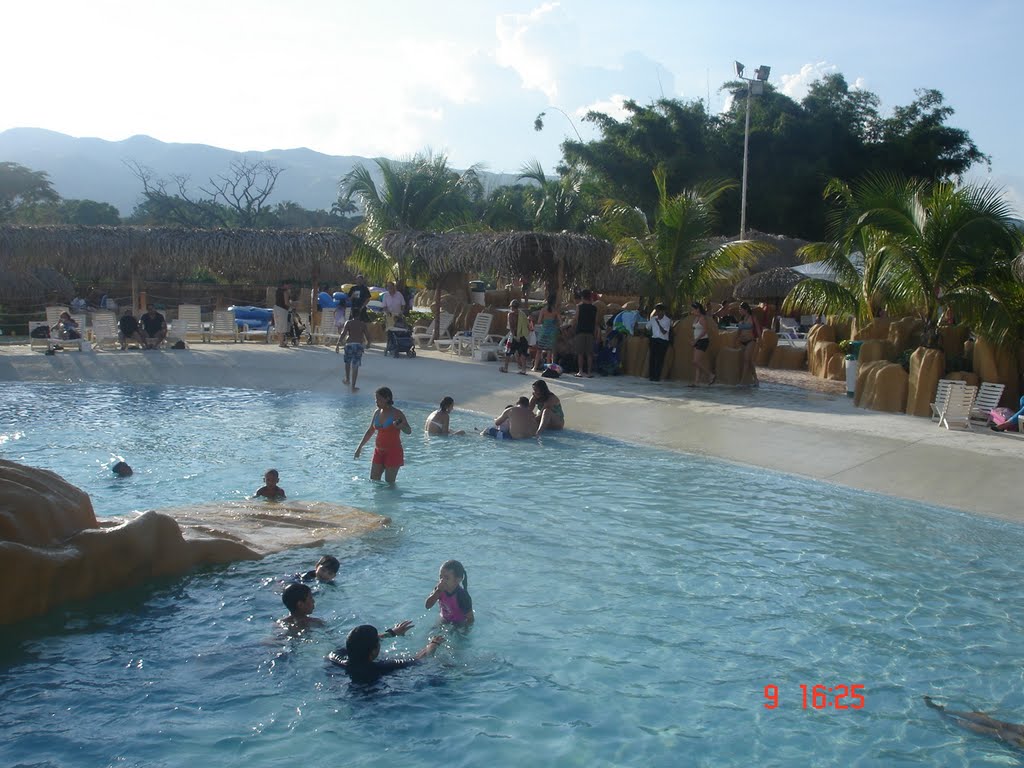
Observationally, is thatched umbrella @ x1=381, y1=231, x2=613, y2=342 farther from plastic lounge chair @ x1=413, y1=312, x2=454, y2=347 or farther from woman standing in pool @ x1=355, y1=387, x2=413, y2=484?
woman standing in pool @ x1=355, y1=387, x2=413, y2=484

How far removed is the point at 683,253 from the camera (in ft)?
59.3

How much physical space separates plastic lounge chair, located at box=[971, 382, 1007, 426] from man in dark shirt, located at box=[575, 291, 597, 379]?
6615 millimetres

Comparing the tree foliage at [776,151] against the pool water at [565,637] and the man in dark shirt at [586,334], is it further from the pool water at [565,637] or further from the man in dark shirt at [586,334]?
the pool water at [565,637]

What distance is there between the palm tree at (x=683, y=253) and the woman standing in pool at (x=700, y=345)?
130cm

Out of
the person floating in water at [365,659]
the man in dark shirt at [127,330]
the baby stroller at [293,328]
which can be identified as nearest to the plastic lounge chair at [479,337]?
the baby stroller at [293,328]

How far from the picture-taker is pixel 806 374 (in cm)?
1950

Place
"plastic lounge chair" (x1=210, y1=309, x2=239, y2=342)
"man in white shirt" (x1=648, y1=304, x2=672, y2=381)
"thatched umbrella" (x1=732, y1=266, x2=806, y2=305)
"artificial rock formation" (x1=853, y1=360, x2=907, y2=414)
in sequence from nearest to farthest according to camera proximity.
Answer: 1. "artificial rock formation" (x1=853, y1=360, x2=907, y2=414)
2. "man in white shirt" (x1=648, y1=304, x2=672, y2=381)
3. "plastic lounge chair" (x1=210, y1=309, x2=239, y2=342)
4. "thatched umbrella" (x1=732, y1=266, x2=806, y2=305)

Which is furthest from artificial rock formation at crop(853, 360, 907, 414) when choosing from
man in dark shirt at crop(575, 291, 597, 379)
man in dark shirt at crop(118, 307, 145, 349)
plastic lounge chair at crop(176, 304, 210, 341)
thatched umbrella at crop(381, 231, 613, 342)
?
plastic lounge chair at crop(176, 304, 210, 341)

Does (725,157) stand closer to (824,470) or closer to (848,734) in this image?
(824,470)

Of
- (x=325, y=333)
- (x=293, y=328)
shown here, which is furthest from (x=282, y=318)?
(x=325, y=333)

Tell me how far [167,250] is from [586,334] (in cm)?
1141

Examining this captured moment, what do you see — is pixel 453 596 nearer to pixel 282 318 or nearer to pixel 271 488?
pixel 271 488

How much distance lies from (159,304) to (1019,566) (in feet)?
97.5
